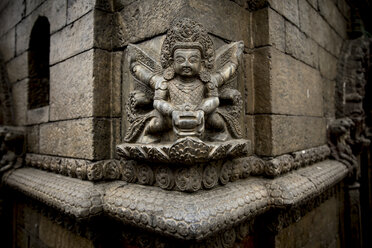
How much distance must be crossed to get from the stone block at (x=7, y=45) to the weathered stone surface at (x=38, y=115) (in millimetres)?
1236

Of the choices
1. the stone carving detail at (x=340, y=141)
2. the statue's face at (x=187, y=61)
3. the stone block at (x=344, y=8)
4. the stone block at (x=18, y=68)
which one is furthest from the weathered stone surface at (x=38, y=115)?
the stone block at (x=344, y=8)

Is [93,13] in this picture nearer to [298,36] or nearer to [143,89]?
[143,89]

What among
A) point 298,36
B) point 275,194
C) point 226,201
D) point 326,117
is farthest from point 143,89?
point 326,117

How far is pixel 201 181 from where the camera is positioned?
154cm

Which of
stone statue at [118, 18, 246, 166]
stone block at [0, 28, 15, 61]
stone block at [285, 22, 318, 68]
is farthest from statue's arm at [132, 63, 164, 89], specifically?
stone block at [0, 28, 15, 61]

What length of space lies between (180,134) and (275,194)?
102 cm

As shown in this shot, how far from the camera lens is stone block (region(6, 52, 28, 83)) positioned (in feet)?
10.7

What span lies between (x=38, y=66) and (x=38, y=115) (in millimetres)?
888

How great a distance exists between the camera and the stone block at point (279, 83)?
2.04 meters

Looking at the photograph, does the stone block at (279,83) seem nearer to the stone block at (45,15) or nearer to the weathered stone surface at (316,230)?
the weathered stone surface at (316,230)

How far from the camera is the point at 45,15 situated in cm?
278

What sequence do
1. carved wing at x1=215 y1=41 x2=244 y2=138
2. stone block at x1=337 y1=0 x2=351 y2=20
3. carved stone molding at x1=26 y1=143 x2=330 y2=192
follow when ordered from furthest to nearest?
1. stone block at x1=337 y1=0 x2=351 y2=20
2. carved wing at x1=215 y1=41 x2=244 y2=138
3. carved stone molding at x1=26 y1=143 x2=330 y2=192

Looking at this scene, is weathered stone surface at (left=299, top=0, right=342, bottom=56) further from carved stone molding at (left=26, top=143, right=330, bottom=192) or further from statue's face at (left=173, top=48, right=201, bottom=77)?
statue's face at (left=173, top=48, right=201, bottom=77)

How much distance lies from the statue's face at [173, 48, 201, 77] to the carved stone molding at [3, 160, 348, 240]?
0.81 metres
